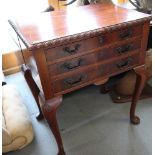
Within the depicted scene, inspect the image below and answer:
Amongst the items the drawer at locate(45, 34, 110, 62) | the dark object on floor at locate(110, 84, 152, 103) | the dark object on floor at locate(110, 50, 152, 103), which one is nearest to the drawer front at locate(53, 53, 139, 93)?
the drawer at locate(45, 34, 110, 62)

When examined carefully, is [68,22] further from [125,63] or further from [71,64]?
[125,63]

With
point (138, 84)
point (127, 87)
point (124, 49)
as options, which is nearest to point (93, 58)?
point (124, 49)


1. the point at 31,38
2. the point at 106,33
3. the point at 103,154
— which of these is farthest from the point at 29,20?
the point at 103,154

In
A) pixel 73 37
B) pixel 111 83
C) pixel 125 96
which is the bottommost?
pixel 125 96

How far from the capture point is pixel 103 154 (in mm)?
1271

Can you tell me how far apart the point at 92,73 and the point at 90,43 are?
0.17m

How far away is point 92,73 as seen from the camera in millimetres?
1020

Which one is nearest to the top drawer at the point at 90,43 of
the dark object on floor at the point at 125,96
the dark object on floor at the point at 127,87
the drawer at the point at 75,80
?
the drawer at the point at 75,80

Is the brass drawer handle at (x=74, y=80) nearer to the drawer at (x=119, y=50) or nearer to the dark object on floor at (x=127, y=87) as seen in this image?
the drawer at (x=119, y=50)

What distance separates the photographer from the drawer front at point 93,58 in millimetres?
912

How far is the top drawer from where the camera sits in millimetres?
873

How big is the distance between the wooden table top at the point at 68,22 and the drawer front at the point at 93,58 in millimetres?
132

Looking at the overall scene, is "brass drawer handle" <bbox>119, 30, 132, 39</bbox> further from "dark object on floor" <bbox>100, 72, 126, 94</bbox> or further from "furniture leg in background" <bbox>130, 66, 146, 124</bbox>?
"dark object on floor" <bbox>100, 72, 126, 94</bbox>

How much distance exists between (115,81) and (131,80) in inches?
6.0
